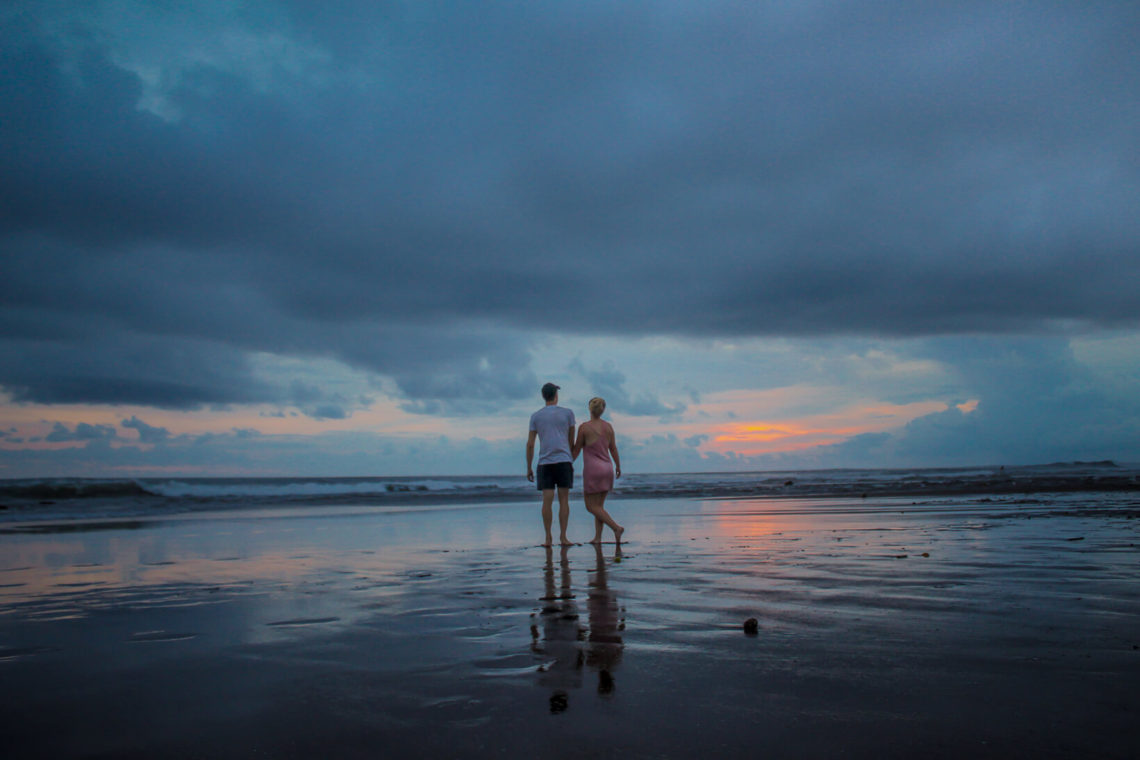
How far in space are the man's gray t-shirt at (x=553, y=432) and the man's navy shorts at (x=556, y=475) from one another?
7 cm

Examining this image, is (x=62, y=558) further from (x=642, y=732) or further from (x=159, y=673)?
(x=642, y=732)

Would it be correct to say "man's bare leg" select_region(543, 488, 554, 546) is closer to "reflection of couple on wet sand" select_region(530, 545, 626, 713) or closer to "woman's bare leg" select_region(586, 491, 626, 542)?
"woman's bare leg" select_region(586, 491, 626, 542)

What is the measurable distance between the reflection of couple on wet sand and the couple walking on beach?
410 centimetres

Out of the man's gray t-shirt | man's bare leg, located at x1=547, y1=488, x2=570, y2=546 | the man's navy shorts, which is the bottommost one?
man's bare leg, located at x1=547, y1=488, x2=570, y2=546

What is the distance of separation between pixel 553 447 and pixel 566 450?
19 centimetres

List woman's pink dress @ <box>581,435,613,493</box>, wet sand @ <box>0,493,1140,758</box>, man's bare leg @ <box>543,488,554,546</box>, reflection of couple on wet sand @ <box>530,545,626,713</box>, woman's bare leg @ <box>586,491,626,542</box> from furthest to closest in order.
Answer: woman's pink dress @ <box>581,435,613,493</box> < man's bare leg @ <box>543,488,554,546</box> < woman's bare leg @ <box>586,491,626,542</box> < reflection of couple on wet sand @ <box>530,545,626,713</box> < wet sand @ <box>0,493,1140,758</box>

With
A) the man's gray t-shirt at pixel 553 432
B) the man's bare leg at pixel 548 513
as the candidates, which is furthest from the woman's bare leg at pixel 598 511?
the man's gray t-shirt at pixel 553 432

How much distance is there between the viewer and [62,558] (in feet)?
29.2

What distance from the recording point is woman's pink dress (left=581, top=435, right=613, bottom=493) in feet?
32.8

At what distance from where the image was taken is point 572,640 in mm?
3805

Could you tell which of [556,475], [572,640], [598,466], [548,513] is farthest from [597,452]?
[572,640]

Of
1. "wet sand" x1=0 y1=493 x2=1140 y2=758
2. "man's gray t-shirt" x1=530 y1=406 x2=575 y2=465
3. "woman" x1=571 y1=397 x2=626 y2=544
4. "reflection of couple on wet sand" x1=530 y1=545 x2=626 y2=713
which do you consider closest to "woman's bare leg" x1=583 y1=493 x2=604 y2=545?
"woman" x1=571 y1=397 x2=626 y2=544

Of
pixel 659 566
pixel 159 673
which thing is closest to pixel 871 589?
pixel 659 566

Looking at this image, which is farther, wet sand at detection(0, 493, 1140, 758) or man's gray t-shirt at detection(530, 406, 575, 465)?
man's gray t-shirt at detection(530, 406, 575, 465)
